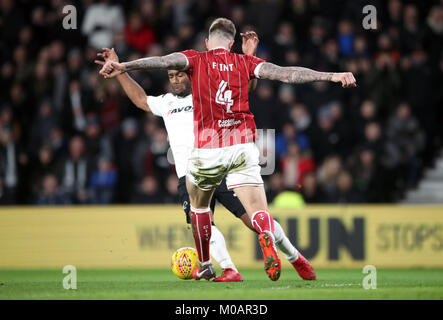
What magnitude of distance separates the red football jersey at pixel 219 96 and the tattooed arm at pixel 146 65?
0.10 m

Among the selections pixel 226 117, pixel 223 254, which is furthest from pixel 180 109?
pixel 226 117

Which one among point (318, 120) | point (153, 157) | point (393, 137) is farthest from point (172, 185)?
point (393, 137)

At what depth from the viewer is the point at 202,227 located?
8.04 m

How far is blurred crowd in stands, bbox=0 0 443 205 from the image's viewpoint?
1485cm

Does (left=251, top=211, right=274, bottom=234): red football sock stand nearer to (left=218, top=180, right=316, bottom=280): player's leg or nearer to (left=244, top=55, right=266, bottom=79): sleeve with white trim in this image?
(left=218, top=180, right=316, bottom=280): player's leg

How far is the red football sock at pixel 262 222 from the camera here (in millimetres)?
7309

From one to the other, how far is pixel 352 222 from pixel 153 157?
13.3 ft

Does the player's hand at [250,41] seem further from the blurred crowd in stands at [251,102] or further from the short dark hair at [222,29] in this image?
the blurred crowd in stands at [251,102]

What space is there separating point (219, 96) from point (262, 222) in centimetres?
125

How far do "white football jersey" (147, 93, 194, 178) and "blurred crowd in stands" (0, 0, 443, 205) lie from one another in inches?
211

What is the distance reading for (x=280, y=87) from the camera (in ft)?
52.9

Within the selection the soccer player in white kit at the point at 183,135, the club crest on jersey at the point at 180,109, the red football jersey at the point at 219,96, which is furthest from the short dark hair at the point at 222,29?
the club crest on jersey at the point at 180,109

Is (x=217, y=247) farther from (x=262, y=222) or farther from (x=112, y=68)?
(x=112, y=68)

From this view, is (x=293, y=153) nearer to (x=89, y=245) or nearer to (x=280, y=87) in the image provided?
(x=280, y=87)
